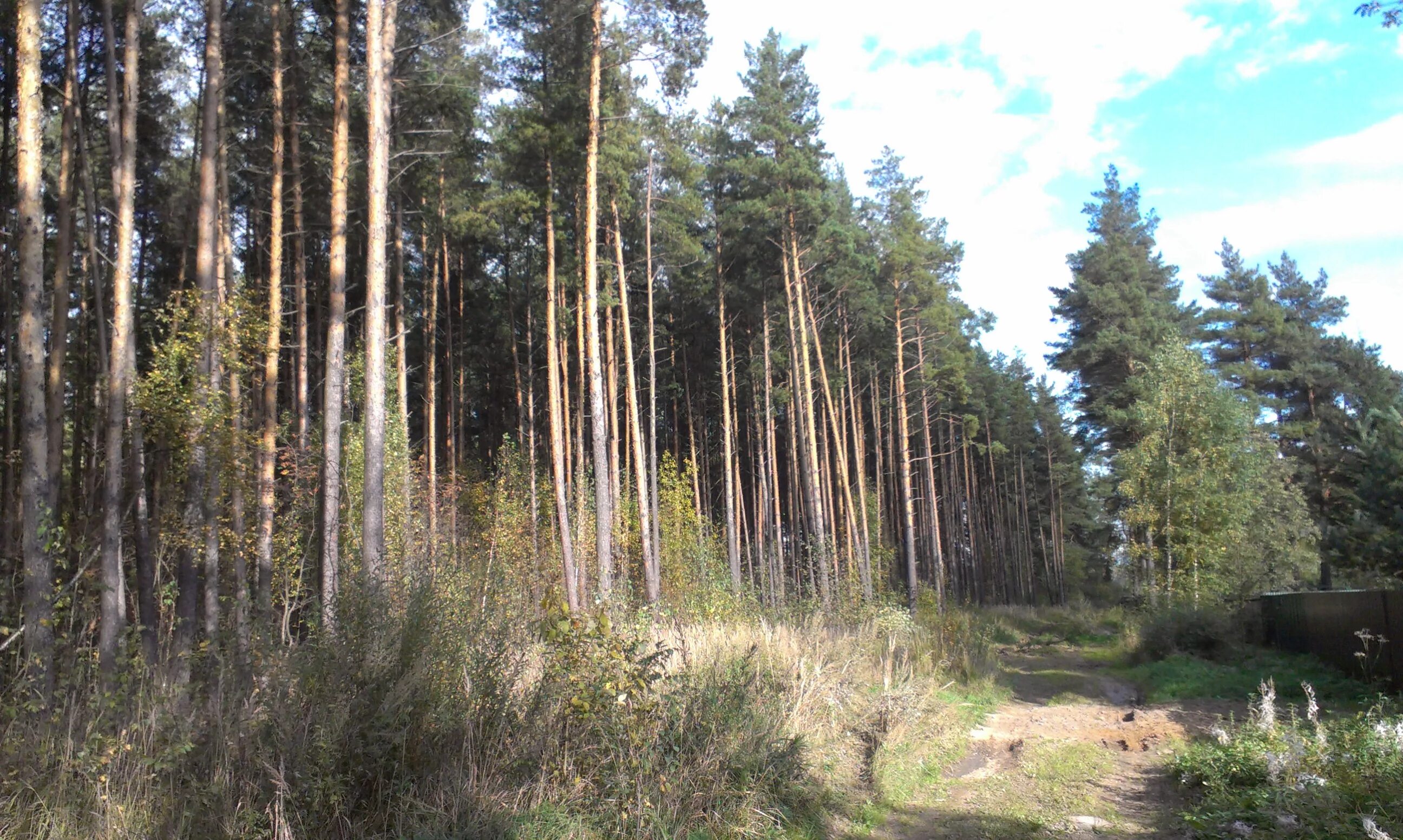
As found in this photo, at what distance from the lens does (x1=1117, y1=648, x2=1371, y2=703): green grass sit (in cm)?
1257

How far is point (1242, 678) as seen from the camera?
1430 cm

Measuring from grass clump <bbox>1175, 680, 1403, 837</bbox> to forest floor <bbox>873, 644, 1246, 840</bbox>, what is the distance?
345 mm

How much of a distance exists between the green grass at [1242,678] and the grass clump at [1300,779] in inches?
181

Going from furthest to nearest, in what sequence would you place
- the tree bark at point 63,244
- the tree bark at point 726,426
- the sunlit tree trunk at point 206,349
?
the tree bark at point 726,426
the sunlit tree trunk at point 206,349
the tree bark at point 63,244

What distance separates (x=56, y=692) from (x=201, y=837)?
1.58m

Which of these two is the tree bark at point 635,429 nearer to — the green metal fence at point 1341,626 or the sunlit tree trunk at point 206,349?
the sunlit tree trunk at point 206,349

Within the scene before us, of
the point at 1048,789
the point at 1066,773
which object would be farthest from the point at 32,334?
the point at 1066,773

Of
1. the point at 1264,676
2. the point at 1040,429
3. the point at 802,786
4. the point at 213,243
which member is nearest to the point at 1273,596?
the point at 1264,676

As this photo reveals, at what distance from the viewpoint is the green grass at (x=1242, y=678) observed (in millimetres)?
12570

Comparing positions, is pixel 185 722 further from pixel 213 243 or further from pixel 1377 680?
pixel 1377 680

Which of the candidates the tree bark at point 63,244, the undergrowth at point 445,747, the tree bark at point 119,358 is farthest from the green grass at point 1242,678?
the tree bark at point 63,244

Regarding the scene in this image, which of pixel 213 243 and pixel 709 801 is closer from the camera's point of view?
pixel 709 801

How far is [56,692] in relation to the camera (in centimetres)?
510

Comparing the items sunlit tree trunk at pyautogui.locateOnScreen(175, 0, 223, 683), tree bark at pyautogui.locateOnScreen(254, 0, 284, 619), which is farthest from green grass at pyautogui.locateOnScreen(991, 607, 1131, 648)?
sunlit tree trunk at pyautogui.locateOnScreen(175, 0, 223, 683)
